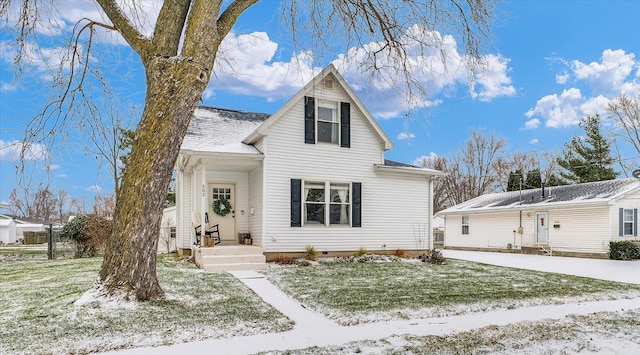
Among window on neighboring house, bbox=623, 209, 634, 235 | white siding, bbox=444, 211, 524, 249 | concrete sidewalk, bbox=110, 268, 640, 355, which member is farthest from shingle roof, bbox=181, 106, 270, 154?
window on neighboring house, bbox=623, 209, 634, 235

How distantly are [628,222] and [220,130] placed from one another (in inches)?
689

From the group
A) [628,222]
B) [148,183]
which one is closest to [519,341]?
[148,183]

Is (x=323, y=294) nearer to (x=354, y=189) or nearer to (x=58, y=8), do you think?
(x=354, y=189)

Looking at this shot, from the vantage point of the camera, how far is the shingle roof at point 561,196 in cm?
1844

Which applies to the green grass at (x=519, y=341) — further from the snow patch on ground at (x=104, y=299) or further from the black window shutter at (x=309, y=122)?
the black window shutter at (x=309, y=122)

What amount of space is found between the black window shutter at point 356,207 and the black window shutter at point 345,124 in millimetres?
1376

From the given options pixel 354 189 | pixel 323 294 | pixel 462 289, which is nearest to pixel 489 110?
pixel 354 189

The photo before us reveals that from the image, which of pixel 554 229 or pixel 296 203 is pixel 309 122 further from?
pixel 554 229

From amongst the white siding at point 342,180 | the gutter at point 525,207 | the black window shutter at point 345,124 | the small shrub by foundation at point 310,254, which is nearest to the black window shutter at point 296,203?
the white siding at point 342,180

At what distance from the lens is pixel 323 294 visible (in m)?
7.71

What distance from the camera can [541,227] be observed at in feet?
67.9

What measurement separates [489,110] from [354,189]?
1567 centimetres

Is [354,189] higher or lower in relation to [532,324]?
higher

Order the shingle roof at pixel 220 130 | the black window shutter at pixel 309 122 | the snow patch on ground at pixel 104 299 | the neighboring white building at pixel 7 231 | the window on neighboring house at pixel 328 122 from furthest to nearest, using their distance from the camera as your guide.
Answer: the neighboring white building at pixel 7 231 → the window on neighboring house at pixel 328 122 → the black window shutter at pixel 309 122 → the shingle roof at pixel 220 130 → the snow patch on ground at pixel 104 299
